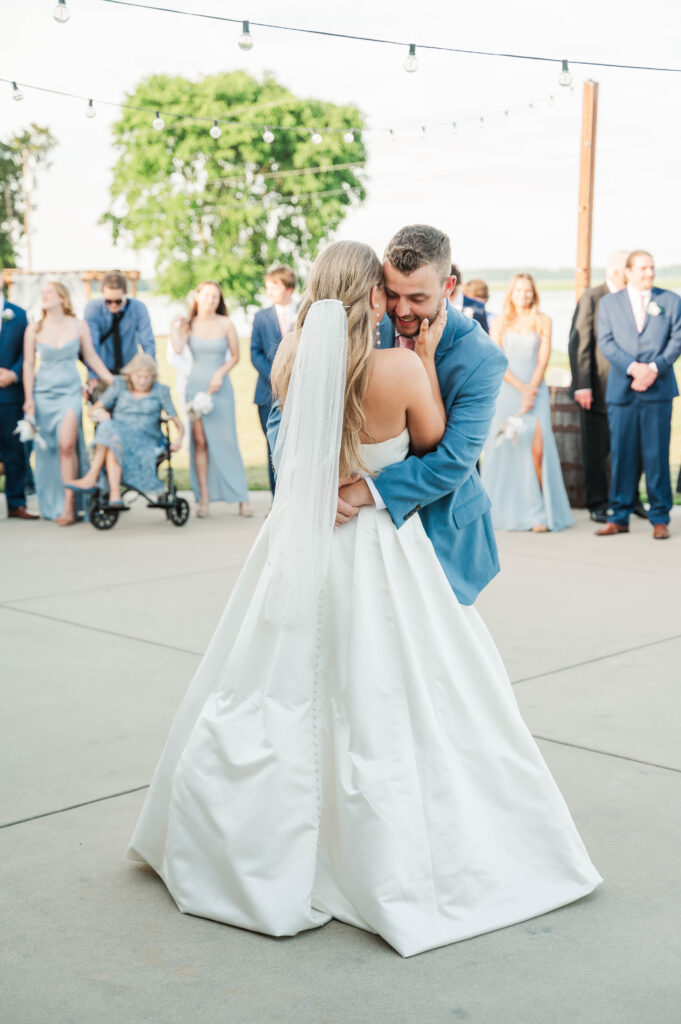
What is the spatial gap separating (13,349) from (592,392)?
539 centimetres

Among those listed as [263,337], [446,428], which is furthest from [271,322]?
[446,428]

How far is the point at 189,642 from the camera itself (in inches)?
243

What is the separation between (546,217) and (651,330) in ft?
122

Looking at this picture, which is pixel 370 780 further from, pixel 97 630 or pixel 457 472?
pixel 97 630

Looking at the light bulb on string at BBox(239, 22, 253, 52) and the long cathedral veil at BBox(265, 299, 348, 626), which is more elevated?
the light bulb on string at BBox(239, 22, 253, 52)

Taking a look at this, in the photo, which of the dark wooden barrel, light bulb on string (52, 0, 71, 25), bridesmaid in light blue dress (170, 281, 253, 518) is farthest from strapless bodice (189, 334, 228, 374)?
the dark wooden barrel

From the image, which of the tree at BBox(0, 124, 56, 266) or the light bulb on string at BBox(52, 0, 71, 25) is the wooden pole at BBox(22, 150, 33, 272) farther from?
the light bulb on string at BBox(52, 0, 71, 25)

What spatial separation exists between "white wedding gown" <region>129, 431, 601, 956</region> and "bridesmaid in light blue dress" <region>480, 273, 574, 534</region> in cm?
708

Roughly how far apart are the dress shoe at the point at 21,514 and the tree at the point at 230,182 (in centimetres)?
4753

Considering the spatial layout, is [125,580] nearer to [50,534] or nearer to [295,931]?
[50,534]

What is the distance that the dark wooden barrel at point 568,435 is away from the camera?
1116 centimetres

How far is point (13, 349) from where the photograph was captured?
10867 mm

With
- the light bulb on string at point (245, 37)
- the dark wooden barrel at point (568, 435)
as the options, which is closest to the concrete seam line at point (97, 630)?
the light bulb on string at point (245, 37)

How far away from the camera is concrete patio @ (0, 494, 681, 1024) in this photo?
266 cm
